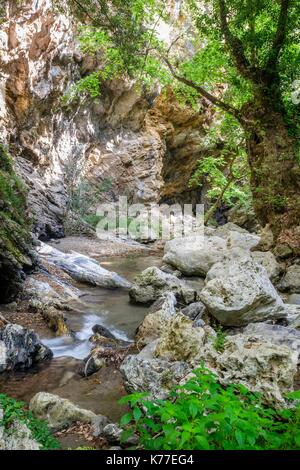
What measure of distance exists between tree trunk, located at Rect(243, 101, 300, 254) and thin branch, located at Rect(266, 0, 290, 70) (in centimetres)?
104

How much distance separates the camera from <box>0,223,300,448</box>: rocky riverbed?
129 inches

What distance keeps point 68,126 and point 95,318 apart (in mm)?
17140

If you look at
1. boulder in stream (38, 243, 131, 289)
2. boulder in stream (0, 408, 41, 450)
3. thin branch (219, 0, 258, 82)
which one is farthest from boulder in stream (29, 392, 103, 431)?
thin branch (219, 0, 258, 82)

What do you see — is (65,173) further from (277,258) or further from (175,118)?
(277,258)

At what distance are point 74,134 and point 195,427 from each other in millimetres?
22255

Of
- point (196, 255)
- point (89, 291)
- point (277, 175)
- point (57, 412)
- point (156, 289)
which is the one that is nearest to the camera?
point (57, 412)

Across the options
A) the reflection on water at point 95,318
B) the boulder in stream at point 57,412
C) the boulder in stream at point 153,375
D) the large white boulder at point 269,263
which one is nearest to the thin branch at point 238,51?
the large white boulder at point 269,263

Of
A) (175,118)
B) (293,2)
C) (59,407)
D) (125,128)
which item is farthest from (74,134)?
(59,407)

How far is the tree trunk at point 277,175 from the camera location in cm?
917

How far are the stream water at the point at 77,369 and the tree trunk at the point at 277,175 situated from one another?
14.4 ft

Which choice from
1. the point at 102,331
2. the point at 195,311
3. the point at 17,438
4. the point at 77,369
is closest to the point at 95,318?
the point at 102,331

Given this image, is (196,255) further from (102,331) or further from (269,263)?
(102,331)

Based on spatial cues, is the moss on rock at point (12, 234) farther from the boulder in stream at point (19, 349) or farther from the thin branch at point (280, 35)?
the thin branch at point (280, 35)

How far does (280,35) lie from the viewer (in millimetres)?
8859
